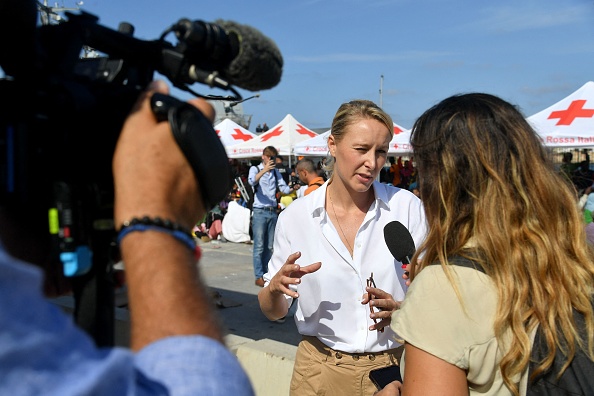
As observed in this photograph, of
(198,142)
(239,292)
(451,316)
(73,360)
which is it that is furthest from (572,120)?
(73,360)

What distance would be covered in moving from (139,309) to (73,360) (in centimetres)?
14

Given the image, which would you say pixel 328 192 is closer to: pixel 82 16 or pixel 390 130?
pixel 390 130

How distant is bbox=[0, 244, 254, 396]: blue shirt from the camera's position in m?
0.64

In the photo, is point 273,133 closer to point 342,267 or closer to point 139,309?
point 342,267

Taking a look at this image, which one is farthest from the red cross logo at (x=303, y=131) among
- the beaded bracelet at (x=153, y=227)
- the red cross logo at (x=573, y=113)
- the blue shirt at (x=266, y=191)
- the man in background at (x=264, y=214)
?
the beaded bracelet at (x=153, y=227)

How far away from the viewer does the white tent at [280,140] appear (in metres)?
16.2

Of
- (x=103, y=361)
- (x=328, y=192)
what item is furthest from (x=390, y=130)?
(x=103, y=361)

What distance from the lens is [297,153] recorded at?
1473 centimetres

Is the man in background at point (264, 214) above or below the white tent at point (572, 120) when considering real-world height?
below

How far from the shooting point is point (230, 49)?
1.01 metres

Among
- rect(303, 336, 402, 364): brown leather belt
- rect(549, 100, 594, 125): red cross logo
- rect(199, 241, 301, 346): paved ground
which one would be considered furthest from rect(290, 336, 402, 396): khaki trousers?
rect(549, 100, 594, 125): red cross logo

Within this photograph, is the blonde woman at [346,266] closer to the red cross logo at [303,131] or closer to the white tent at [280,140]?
the white tent at [280,140]

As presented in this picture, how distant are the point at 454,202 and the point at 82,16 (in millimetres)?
1102

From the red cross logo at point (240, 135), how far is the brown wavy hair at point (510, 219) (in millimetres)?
16813
